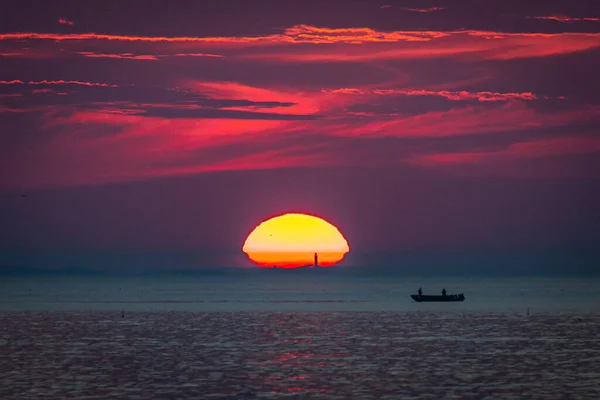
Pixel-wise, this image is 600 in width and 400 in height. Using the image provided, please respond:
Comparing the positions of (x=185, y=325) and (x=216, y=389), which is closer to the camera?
Result: (x=216, y=389)

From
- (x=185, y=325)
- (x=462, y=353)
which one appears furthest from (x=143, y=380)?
(x=185, y=325)

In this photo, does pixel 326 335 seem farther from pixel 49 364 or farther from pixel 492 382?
pixel 492 382

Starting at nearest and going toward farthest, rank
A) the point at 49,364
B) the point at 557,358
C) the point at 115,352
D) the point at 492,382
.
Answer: the point at 492,382, the point at 49,364, the point at 557,358, the point at 115,352

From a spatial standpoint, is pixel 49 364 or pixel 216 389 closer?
pixel 216 389

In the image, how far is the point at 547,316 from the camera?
168 m

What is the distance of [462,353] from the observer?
8969 cm

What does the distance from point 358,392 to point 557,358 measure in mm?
30512

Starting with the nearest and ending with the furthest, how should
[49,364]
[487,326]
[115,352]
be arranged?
[49,364], [115,352], [487,326]

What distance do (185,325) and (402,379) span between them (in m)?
74.4

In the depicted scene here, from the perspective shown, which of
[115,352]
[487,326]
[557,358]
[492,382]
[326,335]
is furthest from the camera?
[487,326]

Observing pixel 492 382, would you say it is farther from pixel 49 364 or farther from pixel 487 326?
pixel 487 326

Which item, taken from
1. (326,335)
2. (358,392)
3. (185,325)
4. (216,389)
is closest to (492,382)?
(358,392)

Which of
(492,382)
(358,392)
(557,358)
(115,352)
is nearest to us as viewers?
(358,392)

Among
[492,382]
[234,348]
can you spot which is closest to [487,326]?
[234,348]
